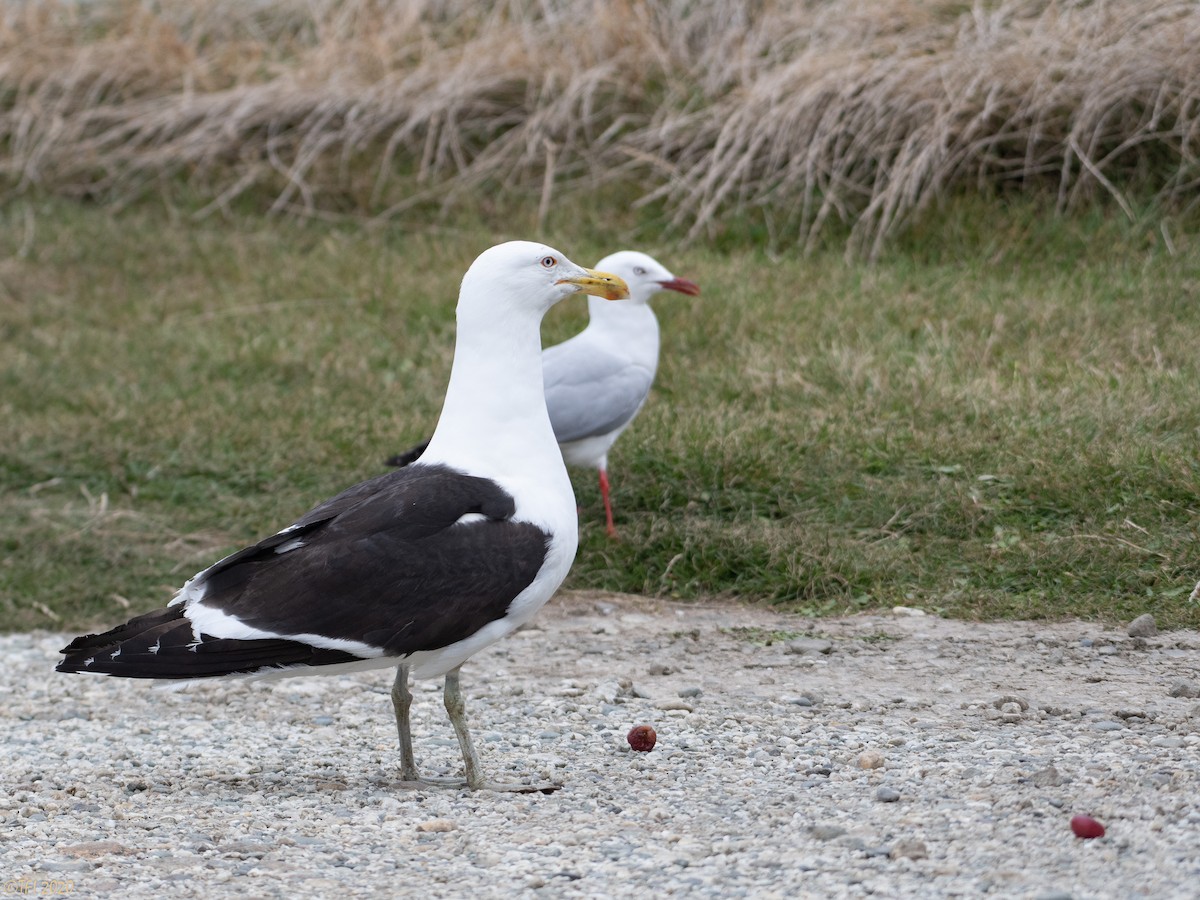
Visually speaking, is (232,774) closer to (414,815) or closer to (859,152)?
(414,815)

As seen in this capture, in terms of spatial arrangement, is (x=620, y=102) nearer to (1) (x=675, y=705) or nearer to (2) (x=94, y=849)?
(1) (x=675, y=705)

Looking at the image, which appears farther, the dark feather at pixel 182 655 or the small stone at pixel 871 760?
the small stone at pixel 871 760

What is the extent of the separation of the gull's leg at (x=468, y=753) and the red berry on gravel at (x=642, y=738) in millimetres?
342

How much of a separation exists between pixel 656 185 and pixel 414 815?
696 centimetres

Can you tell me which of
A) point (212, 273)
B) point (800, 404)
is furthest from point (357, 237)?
point (800, 404)

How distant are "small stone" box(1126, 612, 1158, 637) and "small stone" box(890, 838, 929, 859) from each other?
7.11 feet

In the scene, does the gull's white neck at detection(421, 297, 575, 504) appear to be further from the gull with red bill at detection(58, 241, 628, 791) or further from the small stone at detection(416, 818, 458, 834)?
the small stone at detection(416, 818, 458, 834)

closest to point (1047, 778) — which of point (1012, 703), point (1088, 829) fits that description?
point (1088, 829)

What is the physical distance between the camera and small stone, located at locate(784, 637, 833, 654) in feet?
18.2

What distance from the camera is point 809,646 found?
559 cm

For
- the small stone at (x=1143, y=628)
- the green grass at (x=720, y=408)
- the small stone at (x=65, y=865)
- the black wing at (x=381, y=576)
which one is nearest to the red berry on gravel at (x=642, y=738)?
the black wing at (x=381, y=576)

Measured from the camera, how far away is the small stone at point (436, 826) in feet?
12.8

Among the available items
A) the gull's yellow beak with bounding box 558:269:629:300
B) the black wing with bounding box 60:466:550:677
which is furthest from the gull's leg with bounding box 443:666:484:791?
the gull's yellow beak with bounding box 558:269:629:300

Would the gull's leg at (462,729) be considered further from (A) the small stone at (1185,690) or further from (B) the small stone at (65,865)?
(A) the small stone at (1185,690)
